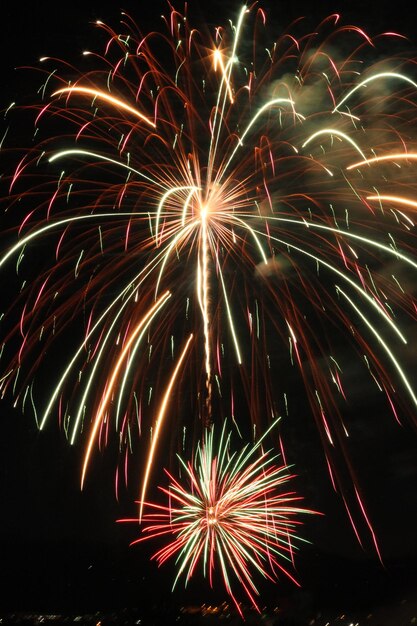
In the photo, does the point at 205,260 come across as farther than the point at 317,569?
No

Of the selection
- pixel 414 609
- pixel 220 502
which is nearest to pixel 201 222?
pixel 220 502

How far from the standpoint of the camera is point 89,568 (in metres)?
40.6

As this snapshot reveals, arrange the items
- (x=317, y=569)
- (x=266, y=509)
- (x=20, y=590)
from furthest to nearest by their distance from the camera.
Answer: (x=317, y=569)
(x=20, y=590)
(x=266, y=509)

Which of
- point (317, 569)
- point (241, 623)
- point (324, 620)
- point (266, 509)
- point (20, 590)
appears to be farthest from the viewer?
point (317, 569)

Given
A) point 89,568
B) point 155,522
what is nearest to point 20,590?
point 89,568

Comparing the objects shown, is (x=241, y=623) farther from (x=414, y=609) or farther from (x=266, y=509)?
(x=266, y=509)

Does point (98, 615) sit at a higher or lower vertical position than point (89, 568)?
lower

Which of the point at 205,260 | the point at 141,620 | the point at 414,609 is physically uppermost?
the point at 205,260

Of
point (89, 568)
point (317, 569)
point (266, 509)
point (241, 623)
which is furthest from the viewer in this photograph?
point (317, 569)

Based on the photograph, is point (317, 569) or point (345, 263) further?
point (317, 569)

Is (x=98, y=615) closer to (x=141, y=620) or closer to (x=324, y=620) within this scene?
(x=141, y=620)

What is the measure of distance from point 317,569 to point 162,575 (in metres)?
8.61

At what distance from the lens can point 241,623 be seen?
27.7 m

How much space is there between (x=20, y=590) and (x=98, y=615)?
187 inches
